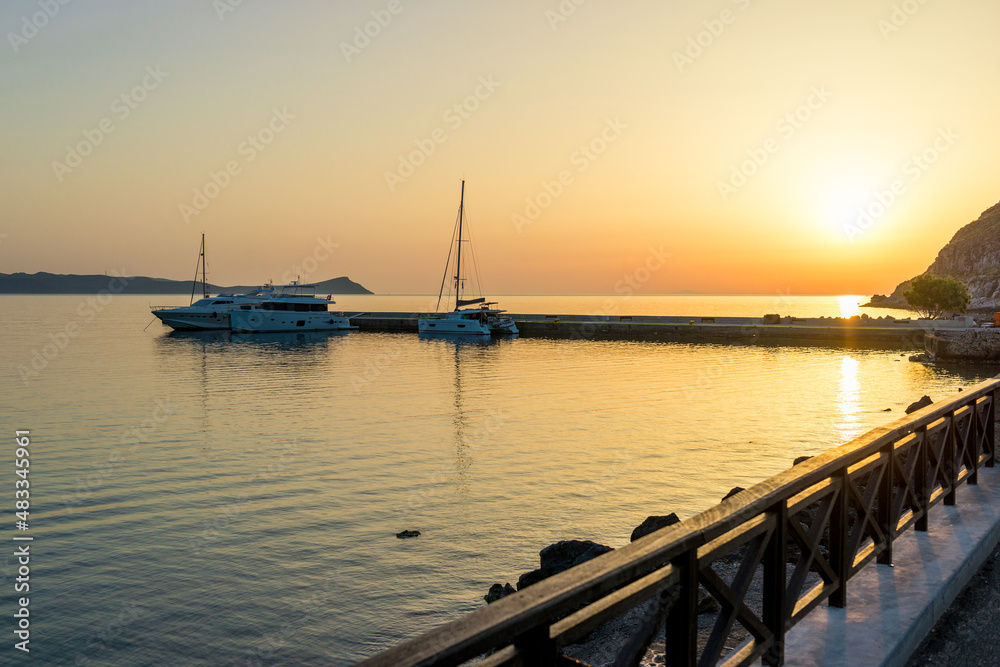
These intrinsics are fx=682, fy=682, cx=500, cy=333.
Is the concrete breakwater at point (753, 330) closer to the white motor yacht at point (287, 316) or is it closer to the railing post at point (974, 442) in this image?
the white motor yacht at point (287, 316)

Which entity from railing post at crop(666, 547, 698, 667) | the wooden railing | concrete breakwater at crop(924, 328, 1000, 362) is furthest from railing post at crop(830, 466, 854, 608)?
concrete breakwater at crop(924, 328, 1000, 362)

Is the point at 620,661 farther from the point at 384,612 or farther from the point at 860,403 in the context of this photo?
the point at 860,403

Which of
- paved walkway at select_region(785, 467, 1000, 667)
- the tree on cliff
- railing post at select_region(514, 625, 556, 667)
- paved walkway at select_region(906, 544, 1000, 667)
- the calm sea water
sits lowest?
the calm sea water

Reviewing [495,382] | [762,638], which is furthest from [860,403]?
[762,638]

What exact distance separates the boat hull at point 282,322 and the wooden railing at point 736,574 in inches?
3057

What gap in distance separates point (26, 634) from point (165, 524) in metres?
4.37

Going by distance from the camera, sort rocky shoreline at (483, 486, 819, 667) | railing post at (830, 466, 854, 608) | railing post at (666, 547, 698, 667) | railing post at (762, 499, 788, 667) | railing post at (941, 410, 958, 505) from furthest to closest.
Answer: railing post at (941, 410, 958, 505) < rocky shoreline at (483, 486, 819, 667) < railing post at (830, 466, 854, 608) < railing post at (762, 499, 788, 667) < railing post at (666, 547, 698, 667)

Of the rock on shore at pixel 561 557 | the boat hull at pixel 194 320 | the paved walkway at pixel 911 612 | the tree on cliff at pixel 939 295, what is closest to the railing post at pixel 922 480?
the paved walkway at pixel 911 612

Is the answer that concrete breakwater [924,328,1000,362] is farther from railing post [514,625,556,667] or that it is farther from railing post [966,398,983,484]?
railing post [514,625,556,667]

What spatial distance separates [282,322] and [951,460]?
7910 cm

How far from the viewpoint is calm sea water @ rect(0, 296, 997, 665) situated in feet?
32.4

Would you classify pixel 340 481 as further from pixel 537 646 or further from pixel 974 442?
pixel 537 646

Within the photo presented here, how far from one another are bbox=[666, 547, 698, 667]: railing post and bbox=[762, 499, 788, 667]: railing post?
0.93 meters

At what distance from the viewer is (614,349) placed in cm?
5938
